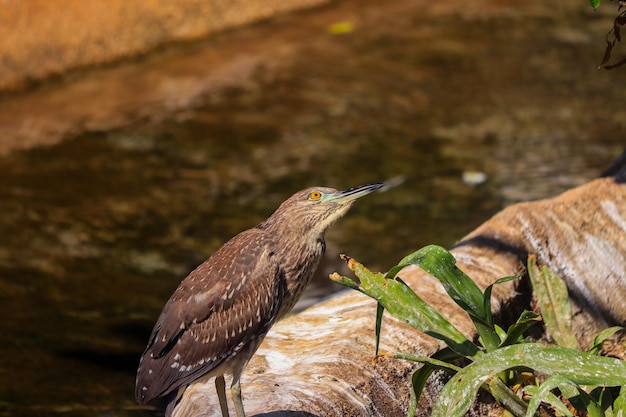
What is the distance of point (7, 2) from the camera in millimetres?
11648

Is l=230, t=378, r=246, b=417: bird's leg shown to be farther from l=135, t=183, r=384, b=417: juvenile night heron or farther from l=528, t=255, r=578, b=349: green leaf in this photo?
l=528, t=255, r=578, b=349: green leaf

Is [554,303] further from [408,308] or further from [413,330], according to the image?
[408,308]

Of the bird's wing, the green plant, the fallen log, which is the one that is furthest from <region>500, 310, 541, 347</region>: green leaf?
the bird's wing

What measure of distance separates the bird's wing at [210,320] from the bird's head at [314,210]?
22 centimetres

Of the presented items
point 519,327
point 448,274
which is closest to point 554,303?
point 519,327

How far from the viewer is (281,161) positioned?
33.2 feet

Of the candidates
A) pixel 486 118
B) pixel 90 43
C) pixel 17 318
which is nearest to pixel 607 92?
pixel 486 118

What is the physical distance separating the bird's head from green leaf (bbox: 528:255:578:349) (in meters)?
1.06

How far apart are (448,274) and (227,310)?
3.30ft

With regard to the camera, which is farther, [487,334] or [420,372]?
[487,334]

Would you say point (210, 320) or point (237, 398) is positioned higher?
point (210, 320)

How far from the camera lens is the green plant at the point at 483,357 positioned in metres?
4.31

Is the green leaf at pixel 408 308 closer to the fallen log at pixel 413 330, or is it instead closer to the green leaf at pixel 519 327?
the green leaf at pixel 519 327

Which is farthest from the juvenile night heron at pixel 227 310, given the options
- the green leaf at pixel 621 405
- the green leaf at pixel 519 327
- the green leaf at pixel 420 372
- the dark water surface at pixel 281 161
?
the dark water surface at pixel 281 161
